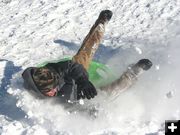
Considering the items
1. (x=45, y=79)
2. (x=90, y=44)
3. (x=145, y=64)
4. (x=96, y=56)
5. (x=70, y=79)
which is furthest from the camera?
(x=96, y=56)

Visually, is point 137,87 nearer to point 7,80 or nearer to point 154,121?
point 154,121

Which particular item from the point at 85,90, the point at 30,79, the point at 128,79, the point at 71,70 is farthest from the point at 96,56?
the point at 30,79

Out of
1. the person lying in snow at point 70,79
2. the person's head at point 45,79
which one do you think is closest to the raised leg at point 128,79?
the person lying in snow at point 70,79

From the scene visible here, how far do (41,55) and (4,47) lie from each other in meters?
0.62

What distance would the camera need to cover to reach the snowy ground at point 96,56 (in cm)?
467

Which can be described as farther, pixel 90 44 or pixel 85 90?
pixel 90 44

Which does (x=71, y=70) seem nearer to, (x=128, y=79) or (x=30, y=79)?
(x=30, y=79)

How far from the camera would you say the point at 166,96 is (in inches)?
197

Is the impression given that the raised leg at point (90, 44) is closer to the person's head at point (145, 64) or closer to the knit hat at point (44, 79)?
the person's head at point (145, 64)

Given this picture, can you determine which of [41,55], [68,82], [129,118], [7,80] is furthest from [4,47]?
[129,118]

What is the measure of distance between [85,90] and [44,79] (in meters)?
0.41

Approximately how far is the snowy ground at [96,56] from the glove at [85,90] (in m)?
0.18

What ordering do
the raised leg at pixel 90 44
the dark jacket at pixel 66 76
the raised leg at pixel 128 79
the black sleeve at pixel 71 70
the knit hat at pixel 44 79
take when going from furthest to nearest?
the raised leg at pixel 90 44
the raised leg at pixel 128 79
the black sleeve at pixel 71 70
the dark jacket at pixel 66 76
the knit hat at pixel 44 79

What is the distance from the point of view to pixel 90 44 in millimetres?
5469
